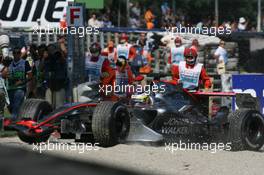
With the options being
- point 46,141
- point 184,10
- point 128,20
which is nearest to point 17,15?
point 46,141

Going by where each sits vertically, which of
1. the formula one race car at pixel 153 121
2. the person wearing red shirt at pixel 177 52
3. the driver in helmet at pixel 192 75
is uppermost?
the person wearing red shirt at pixel 177 52

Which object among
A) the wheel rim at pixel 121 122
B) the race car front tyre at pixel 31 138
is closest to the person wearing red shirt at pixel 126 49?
the race car front tyre at pixel 31 138

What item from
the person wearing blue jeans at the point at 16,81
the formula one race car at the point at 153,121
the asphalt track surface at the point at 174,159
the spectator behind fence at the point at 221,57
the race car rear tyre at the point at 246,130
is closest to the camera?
the asphalt track surface at the point at 174,159

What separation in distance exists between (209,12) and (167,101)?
2998cm

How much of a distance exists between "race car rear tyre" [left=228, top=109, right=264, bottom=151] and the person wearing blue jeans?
13.5 ft

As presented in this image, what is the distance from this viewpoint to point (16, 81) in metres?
11.4

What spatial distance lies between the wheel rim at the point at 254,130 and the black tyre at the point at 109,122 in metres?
1.56

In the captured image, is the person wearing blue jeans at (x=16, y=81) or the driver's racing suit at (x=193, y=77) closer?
the driver's racing suit at (x=193, y=77)

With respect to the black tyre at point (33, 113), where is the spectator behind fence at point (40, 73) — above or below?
above

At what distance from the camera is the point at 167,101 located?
866 centimetres

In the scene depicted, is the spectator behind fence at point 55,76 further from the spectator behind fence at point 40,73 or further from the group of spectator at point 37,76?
the spectator behind fence at point 40,73

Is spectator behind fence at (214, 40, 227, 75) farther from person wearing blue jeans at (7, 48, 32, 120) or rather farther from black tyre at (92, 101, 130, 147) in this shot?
black tyre at (92, 101, 130, 147)

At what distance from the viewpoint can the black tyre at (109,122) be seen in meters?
7.69

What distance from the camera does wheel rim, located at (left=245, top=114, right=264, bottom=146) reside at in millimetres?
8500
